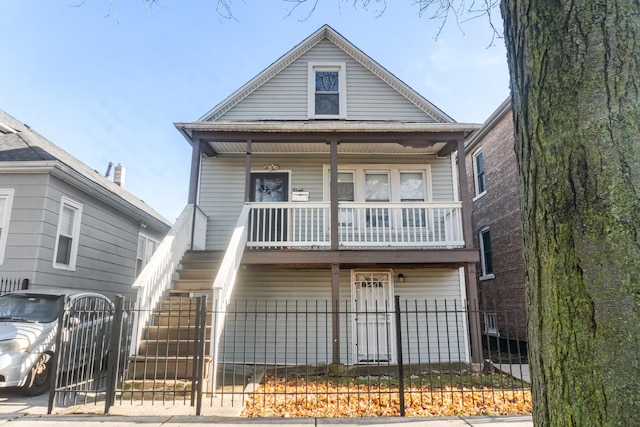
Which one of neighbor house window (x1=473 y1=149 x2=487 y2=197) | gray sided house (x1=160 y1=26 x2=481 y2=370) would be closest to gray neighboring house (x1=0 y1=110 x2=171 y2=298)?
gray sided house (x1=160 y1=26 x2=481 y2=370)

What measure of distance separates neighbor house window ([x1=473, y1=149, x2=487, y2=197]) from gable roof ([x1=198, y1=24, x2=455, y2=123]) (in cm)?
461

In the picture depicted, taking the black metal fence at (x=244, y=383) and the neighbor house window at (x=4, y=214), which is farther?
the neighbor house window at (x=4, y=214)

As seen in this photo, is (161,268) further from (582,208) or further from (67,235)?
(582,208)

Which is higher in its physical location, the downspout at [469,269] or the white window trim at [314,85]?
the white window trim at [314,85]

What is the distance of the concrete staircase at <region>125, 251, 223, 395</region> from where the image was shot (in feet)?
18.2

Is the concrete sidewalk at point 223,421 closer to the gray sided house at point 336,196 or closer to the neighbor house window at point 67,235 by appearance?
the gray sided house at point 336,196

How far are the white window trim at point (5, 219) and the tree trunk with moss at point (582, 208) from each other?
379 inches

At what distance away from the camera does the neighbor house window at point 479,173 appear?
14250 millimetres

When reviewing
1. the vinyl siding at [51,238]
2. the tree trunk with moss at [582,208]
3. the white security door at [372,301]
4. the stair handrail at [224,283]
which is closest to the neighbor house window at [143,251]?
the vinyl siding at [51,238]

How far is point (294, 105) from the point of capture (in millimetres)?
10898

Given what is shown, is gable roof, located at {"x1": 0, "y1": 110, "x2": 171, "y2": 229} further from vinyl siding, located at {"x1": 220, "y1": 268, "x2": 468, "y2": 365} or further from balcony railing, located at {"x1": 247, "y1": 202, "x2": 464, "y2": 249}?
vinyl siding, located at {"x1": 220, "y1": 268, "x2": 468, "y2": 365}

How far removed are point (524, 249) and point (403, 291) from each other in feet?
26.4

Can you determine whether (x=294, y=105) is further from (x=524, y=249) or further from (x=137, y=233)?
(x=524, y=249)

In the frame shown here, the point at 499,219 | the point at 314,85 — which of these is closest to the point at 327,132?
the point at 314,85
